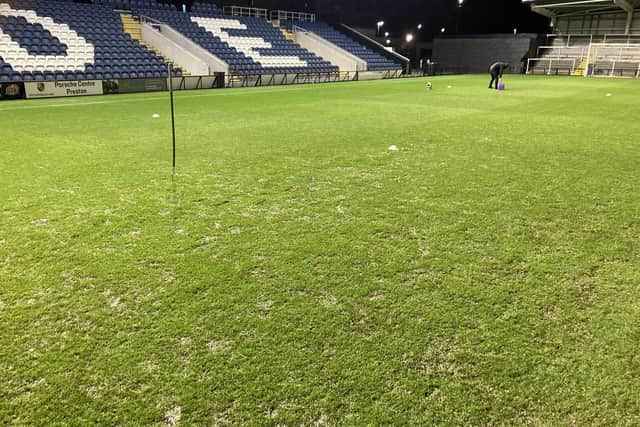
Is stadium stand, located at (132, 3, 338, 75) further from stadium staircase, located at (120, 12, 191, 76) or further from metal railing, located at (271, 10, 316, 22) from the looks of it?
metal railing, located at (271, 10, 316, 22)

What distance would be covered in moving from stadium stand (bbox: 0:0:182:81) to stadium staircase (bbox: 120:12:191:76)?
1.75 feet

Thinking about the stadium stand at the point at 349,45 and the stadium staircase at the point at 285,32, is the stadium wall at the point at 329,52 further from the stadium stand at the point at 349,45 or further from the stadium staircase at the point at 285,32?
the stadium stand at the point at 349,45

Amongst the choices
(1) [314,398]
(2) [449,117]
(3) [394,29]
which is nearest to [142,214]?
(1) [314,398]

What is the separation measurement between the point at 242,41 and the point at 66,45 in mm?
11734

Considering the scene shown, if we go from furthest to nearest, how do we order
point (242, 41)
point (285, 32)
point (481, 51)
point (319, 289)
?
point (481, 51) < point (285, 32) < point (242, 41) < point (319, 289)

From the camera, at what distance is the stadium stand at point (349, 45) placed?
35.0 metres

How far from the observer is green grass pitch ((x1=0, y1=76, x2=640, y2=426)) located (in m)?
2.32

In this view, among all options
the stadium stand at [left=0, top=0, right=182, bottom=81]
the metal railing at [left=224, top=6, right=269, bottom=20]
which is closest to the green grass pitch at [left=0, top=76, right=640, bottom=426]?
the stadium stand at [left=0, top=0, right=182, bottom=81]

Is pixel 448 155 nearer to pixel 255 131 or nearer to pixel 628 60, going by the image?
pixel 255 131

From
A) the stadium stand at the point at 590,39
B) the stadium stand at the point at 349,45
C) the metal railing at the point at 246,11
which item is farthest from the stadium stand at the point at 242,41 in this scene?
the stadium stand at the point at 590,39

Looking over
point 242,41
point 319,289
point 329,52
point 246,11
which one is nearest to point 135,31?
point 242,41

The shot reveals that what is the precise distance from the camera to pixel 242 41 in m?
30.3

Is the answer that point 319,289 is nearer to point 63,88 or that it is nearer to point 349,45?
point 63,88

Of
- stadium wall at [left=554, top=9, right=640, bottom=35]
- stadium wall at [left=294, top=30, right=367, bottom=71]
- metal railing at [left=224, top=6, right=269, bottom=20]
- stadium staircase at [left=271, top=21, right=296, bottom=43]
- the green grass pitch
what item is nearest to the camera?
the green grass pitch
